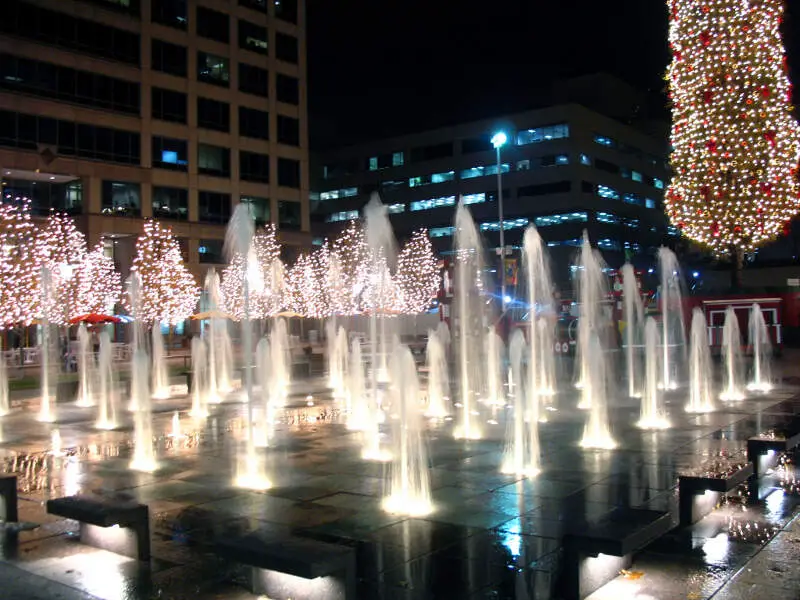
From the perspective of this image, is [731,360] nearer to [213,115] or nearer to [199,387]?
[199,387]

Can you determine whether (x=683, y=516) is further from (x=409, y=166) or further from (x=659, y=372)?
(x=409, y=166)

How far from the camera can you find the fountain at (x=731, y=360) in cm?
1717

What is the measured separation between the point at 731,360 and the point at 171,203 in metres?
37.6

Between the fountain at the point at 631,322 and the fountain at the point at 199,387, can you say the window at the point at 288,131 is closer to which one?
the fountain at the point at 631,322

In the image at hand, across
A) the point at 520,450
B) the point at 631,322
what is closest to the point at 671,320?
the point at 631,322

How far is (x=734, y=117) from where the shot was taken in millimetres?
28703

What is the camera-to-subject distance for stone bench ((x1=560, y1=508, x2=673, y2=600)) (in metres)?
5.22

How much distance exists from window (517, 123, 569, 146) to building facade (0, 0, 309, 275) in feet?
85.4

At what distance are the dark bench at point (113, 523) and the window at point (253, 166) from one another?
157 ft

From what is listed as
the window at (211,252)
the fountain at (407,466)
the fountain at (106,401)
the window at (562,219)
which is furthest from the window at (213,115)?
the fountain at (407,466)

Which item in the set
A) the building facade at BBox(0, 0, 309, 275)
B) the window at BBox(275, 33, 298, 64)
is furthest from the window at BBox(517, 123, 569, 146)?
the window at BBox(275, 33, 298, 64)

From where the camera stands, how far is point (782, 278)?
47219 mm

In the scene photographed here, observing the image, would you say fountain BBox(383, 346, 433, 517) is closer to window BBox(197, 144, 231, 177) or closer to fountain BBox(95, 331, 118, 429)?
fountain BBox(95, 331, 118, 429)

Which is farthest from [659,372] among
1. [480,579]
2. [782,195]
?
[480,579]
